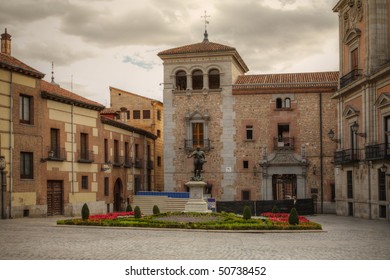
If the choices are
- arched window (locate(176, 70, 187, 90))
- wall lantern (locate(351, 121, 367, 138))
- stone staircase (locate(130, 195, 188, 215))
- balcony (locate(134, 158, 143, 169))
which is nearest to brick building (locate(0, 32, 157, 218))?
balcony (locate(134, 158, 143, 169))

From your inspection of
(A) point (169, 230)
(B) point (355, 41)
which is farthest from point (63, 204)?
(B) point (355, 41)

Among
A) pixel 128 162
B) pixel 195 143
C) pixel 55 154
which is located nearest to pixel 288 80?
pixel 195 143

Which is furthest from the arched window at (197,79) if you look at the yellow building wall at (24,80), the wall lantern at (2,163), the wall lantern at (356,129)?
the wall lantern at (2,163)

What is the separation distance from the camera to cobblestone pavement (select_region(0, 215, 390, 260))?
14.9 meters

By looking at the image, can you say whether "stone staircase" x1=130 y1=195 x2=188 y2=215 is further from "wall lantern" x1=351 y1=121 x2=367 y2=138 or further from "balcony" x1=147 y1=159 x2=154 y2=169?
"wall lantern" x1=351 y1=121 x2=367 y2=138

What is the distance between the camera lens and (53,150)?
34.8m

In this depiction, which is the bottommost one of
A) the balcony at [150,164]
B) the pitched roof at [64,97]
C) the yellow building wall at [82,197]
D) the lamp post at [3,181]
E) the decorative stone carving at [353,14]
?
the yellow building wall at [82,197]

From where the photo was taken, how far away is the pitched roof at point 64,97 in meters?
34.0

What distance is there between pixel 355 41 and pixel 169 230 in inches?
708

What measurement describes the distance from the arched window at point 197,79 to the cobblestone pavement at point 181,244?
77.6 feet

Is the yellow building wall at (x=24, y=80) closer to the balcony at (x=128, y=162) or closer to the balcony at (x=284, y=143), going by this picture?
the balcony at (x=128, y=162)

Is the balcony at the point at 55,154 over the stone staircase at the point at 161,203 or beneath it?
over

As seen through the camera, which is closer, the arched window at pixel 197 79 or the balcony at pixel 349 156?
the balcony at pixel 349 156

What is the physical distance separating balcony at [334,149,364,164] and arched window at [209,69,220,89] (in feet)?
39.3
